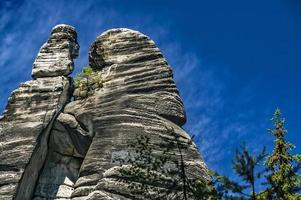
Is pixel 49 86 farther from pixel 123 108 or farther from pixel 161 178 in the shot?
pixel 161 178

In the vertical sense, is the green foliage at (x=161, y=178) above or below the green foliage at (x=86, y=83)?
below

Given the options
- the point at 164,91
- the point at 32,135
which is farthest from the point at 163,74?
the point at 32,135

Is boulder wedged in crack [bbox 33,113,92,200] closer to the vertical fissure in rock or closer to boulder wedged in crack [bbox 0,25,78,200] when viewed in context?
the vertical fissure in rock

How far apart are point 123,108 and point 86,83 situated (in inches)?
127

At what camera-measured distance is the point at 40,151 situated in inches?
1025

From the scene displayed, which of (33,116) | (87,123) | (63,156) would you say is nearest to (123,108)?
(87,123)

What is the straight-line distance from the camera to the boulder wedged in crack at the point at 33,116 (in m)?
24.7

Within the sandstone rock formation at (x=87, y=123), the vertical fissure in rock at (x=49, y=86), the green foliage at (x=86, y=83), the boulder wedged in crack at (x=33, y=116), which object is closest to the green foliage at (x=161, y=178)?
the sandstone rock formation at (x=87, y=123)

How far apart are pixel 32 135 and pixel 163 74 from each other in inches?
264

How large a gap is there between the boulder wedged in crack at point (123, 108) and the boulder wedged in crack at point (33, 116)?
3.48ft

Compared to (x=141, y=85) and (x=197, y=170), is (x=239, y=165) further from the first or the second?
(x=141, y=85)

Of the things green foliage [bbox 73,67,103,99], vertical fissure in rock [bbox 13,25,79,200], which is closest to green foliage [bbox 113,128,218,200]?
vertical fissure in rock [bbox 13,25,79,200]

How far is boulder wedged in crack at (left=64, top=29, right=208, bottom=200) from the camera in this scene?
2406 centimetres

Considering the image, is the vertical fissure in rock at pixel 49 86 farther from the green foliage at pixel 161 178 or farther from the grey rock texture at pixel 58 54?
the green foliage at pixel 161 178
